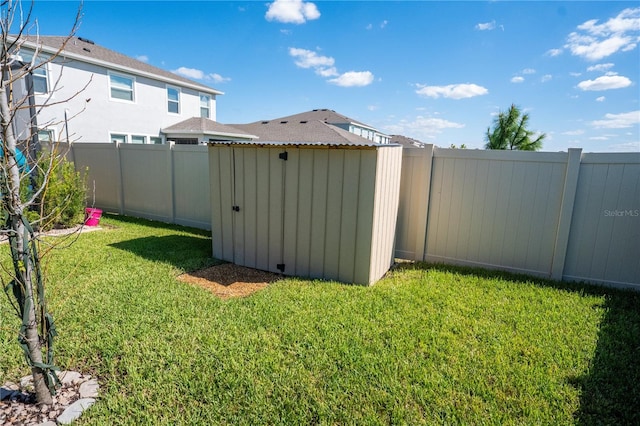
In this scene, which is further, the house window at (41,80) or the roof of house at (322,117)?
the roof of house at (322,117)

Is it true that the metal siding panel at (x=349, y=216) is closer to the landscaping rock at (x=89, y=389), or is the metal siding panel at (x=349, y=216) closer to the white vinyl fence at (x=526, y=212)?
the white vinyl fence at (x=526, y=212)

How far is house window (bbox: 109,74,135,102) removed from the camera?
1458cm

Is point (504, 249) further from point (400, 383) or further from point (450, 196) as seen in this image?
point (400, 383)

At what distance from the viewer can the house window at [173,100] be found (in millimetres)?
17098

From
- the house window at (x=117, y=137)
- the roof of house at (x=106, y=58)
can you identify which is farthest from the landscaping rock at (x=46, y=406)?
the house window at (x=117, y=137)

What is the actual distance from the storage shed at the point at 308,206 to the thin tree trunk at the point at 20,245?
321cm

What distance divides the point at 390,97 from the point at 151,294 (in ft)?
68.2

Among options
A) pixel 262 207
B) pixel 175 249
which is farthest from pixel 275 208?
pixel 175 249

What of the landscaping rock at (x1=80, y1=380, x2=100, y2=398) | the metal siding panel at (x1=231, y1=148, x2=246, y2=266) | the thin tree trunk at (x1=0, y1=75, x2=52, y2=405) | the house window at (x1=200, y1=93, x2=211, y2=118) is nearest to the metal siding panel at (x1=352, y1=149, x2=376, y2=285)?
the metal siding panel at (x1=231, y1=148, x2=246, y2=266)

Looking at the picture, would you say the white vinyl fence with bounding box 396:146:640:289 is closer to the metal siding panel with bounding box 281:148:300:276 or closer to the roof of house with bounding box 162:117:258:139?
the metal siding panel with bounding box 281:148:300:276

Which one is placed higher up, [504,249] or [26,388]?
[504,249]

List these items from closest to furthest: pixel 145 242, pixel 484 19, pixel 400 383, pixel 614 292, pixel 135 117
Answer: pixel 400 383
pixel 614 292
pixel 145 242
pixel 484 19
pixel 135 117

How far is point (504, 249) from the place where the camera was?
17.9ft

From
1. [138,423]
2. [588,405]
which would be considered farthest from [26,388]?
[588,405]
